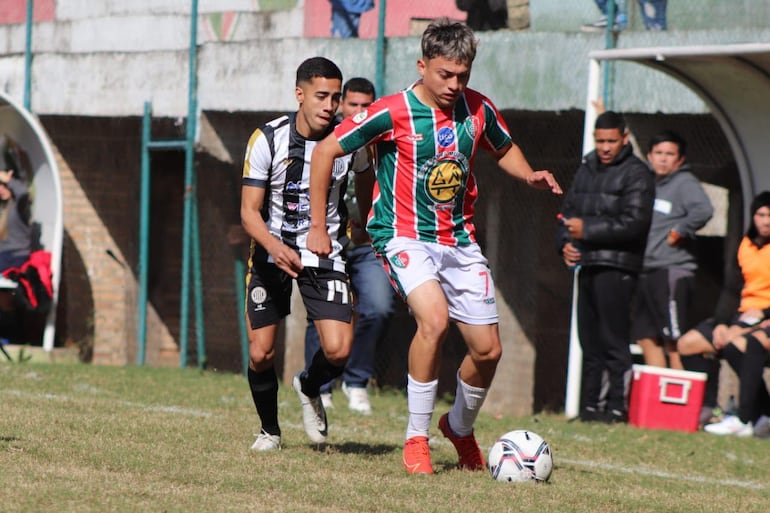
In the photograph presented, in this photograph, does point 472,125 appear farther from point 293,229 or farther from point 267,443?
point 267,443

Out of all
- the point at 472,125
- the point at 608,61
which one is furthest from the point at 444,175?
the point at 608,61

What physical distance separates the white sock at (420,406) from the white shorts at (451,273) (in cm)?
36

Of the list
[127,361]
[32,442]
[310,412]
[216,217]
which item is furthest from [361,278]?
[127,361]

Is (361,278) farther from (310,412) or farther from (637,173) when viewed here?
(310,412)

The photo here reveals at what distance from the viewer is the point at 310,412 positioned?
7.45 meters

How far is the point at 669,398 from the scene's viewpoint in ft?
32.8

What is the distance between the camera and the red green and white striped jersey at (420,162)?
659cm

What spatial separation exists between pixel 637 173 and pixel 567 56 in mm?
1492

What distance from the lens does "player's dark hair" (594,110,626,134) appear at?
1016 centimetres

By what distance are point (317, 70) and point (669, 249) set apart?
173 inches

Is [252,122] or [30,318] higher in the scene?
[252,122]

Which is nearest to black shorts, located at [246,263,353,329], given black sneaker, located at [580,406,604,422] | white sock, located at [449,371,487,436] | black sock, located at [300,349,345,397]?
black sock, located at [300,349,345,397]

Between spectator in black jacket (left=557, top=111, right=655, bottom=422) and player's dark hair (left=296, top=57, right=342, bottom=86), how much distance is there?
3633 millimetres

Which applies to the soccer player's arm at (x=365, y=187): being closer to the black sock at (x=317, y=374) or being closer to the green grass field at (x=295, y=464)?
the black sock at (x=317, y=374)
